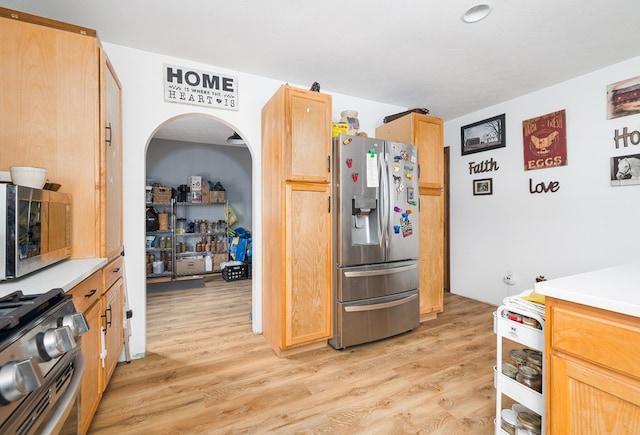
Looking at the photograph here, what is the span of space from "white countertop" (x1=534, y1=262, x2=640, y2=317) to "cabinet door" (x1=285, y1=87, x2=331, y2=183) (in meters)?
1.67

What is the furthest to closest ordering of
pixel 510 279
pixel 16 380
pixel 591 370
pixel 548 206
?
pixel 510 279
pixel 548 206
pixel 591 370
pixel 16 380

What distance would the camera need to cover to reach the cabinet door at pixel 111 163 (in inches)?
65.5

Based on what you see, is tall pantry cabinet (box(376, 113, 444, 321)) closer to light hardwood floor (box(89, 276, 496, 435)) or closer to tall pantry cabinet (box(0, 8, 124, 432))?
light hardwood floor (box(89, 276, 496, 435))

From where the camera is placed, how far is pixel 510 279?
10.9 ft

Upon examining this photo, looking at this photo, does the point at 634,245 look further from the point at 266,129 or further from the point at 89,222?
the point at 89,222

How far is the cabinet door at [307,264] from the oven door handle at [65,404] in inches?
57.0

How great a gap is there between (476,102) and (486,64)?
3.21ft

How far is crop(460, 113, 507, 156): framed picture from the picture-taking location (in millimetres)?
3414

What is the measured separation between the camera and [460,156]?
12.9 feet

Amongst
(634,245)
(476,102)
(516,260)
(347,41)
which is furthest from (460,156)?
(347,41)

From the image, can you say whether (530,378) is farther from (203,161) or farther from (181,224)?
(203,161)

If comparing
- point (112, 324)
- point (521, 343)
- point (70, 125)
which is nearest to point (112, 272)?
point (112, 324)

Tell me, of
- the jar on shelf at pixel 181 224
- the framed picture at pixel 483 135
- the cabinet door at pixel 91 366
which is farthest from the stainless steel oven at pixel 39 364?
the jar on shelf at pixel 181 224

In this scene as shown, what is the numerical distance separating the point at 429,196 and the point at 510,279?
4.73 ft
